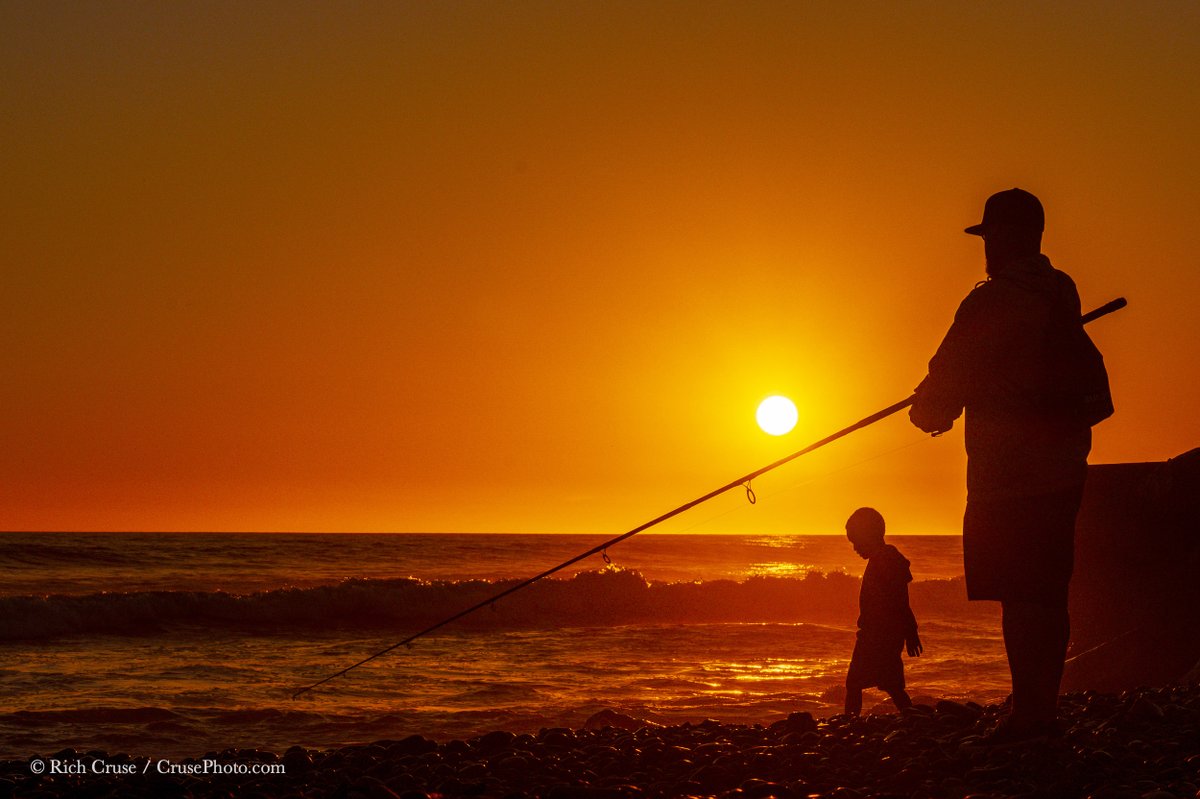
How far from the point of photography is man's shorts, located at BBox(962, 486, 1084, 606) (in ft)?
13.5

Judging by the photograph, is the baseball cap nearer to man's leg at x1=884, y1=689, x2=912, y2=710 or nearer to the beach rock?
man's leg at x1=884, y1=689, x2=912, y2=710

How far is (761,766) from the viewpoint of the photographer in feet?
15.6

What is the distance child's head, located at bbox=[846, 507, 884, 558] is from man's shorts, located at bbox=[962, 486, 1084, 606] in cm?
337

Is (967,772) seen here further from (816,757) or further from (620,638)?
(620,638)

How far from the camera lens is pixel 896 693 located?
7133mm

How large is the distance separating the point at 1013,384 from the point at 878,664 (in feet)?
11.8

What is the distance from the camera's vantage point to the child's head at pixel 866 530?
25.0ft

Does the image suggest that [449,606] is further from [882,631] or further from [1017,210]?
[1017,210]

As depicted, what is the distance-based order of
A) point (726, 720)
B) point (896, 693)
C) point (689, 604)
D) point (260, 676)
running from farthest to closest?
point (689, 604)
point (260, 676)
point (726, 720)
point (896, 693)

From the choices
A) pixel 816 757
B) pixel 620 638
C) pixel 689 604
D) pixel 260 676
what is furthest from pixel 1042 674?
pixel 689 604

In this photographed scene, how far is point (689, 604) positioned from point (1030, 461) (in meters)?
26.9

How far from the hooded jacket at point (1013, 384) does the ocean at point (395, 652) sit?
712 centimetres

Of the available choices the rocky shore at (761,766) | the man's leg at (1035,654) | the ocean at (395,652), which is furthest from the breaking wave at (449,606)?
the man's leg at (1035,654)

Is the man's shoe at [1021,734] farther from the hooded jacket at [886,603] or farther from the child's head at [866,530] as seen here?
the child's head at [866,530]
